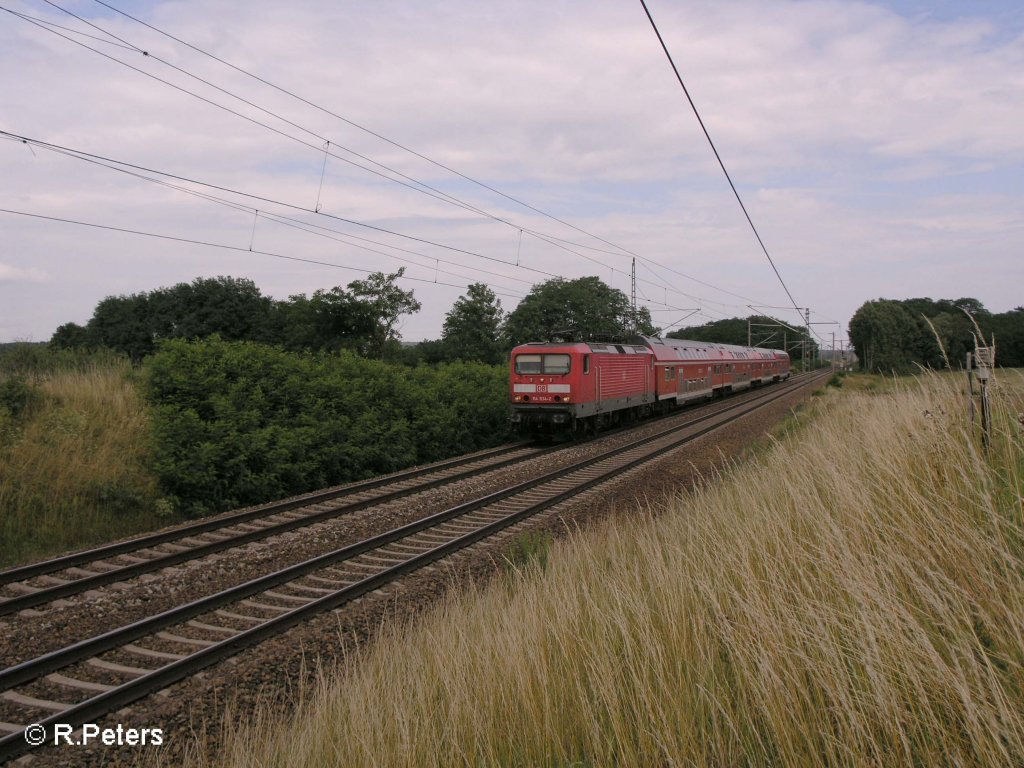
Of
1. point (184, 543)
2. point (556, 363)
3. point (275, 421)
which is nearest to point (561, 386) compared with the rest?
point (556, 363)

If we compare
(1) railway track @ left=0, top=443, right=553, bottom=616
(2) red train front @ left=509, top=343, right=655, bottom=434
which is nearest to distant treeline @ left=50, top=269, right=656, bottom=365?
(2) red train front @ left=509, top=343, right=655, bottom=434

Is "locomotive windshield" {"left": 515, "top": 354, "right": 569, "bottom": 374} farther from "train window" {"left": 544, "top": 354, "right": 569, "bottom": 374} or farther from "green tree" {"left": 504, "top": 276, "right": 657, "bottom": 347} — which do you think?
"green tree" {"left": 504, "top": 276, "right": 657, "bottom": 347}

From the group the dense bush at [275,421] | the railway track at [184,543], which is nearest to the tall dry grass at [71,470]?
the dense bush at [275,421]

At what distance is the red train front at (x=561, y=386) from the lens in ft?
66.5

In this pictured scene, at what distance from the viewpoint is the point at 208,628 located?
6449 mm

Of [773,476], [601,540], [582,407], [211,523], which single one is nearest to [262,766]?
[601,540]

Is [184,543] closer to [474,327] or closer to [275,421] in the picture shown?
[275,421]

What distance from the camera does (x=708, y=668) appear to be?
10.2ft

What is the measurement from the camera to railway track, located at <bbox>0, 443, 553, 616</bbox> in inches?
295

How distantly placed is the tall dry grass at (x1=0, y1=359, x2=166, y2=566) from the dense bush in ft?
2.08

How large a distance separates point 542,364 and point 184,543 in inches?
502

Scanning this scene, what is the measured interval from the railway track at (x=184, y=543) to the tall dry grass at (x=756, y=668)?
411cm

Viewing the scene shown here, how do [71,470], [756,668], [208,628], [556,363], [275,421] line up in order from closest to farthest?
[756,668] → [208,628] → [71,470] → [275,421] → [556,363]

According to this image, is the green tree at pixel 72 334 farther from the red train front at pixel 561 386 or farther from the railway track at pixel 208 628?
the railway track at pixel 208 628
